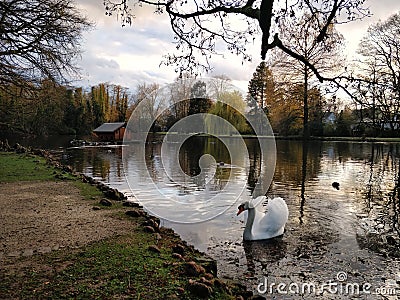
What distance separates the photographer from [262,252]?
228 inches

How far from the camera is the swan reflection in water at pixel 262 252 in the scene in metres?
5.27

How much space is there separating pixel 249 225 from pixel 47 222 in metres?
3.37

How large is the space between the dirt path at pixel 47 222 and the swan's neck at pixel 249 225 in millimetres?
1919

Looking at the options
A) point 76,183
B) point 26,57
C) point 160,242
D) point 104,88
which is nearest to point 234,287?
point 160,242

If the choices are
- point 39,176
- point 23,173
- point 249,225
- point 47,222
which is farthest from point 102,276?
point 23,173

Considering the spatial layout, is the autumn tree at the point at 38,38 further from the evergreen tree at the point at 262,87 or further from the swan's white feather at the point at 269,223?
the evergreen tree at the point at 262,87

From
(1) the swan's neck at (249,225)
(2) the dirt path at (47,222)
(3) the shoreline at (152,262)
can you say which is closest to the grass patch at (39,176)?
(2) the dirt path at (47,222)

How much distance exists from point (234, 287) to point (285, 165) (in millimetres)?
13278

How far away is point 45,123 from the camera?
144 feet

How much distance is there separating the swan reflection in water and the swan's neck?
10 centimetres

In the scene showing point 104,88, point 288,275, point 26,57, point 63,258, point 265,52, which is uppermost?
point 104,88

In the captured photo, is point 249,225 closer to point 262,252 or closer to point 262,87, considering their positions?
point 262,252

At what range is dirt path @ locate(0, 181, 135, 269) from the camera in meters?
4.93

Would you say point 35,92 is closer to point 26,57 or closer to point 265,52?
point 26,57
